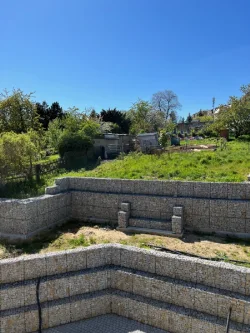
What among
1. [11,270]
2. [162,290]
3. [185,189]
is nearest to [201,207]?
[185,189]

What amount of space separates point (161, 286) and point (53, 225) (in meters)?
5.69

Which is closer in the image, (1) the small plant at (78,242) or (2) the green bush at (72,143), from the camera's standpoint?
(1) the small plant at (78,242)

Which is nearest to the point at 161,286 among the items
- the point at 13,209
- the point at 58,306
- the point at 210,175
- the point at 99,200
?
the point at 58,306

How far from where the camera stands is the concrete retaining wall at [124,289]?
5.60 metres

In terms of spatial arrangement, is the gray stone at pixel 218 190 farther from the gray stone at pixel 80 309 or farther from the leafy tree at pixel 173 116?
the leafy tree at pixel 173 116

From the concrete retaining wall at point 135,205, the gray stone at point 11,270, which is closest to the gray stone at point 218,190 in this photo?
the concrete retaining wall at point 135,205

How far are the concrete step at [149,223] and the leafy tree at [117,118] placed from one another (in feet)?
111

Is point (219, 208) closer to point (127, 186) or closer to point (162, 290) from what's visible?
point (127, 186)

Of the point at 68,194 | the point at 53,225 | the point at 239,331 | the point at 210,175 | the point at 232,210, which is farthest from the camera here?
the point at 210,175

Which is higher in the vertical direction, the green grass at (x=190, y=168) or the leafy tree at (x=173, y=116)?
the leafy tree at (x=173, y=116)

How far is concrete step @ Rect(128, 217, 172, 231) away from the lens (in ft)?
31.8

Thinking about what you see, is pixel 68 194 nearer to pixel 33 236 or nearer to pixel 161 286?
pixel 33 236

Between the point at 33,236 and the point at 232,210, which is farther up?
the point at 232,210

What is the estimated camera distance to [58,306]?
19.9 ft
